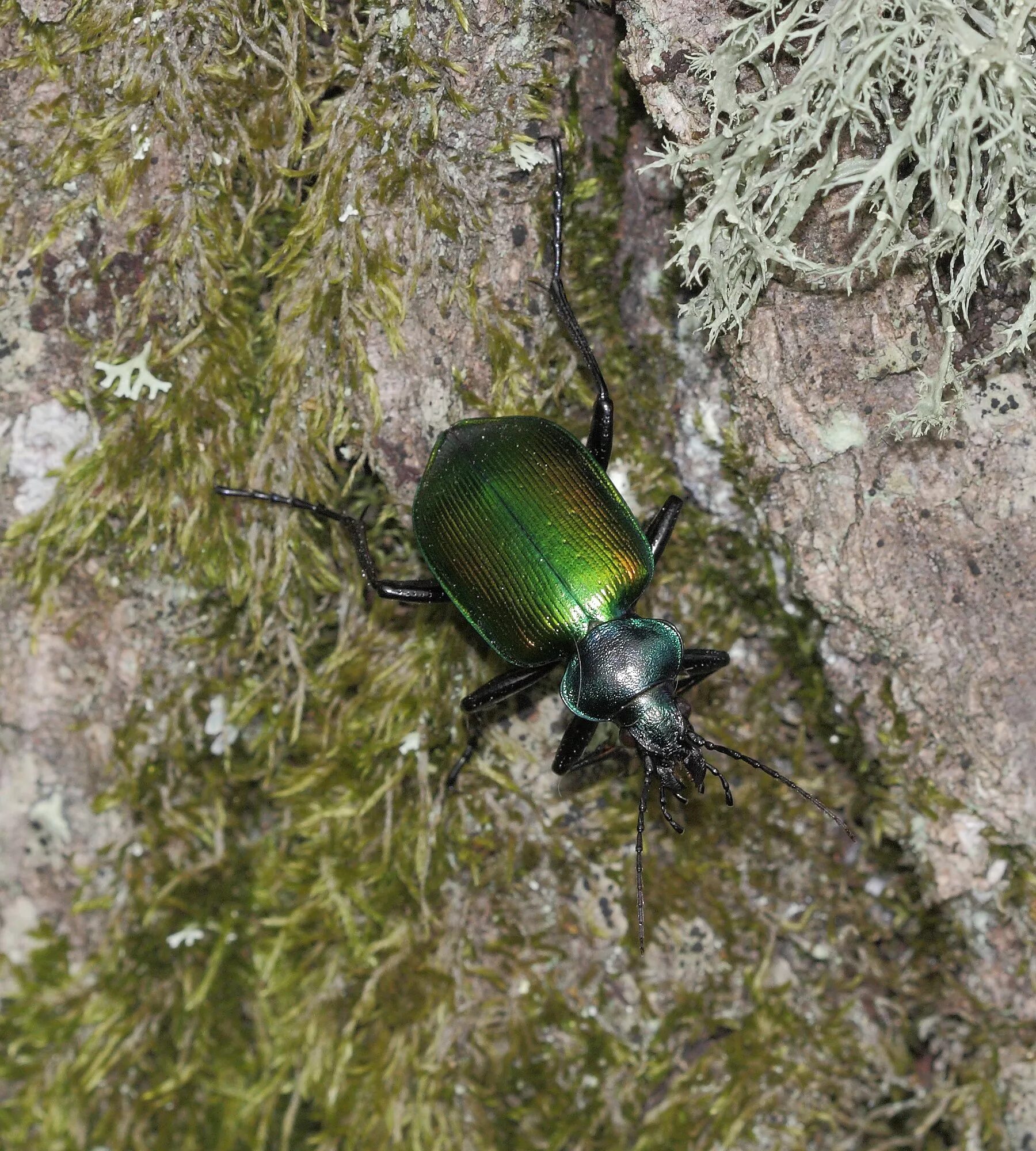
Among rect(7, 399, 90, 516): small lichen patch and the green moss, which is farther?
the green moss

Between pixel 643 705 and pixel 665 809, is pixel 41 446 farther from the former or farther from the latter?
pixel 665 809

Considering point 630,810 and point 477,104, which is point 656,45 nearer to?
point 477,104

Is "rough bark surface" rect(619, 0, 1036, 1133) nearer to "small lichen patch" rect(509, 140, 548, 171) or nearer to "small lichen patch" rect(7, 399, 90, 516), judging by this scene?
"small lichen patch" rect(509, 140, 548, 171)

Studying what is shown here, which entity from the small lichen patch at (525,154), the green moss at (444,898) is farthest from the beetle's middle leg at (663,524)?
the small lichen patch at (525,154)

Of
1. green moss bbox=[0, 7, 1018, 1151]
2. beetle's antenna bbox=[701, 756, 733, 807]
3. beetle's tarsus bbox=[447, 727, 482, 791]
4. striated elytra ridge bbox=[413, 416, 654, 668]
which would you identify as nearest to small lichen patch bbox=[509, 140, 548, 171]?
green moss bbox=[0, 7, 1018, 1151]

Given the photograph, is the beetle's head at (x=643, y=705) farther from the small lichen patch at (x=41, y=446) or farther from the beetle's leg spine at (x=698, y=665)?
the small lichen patch at (x=41, y=446)

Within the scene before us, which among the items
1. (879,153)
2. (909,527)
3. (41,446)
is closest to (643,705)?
(909,527)
